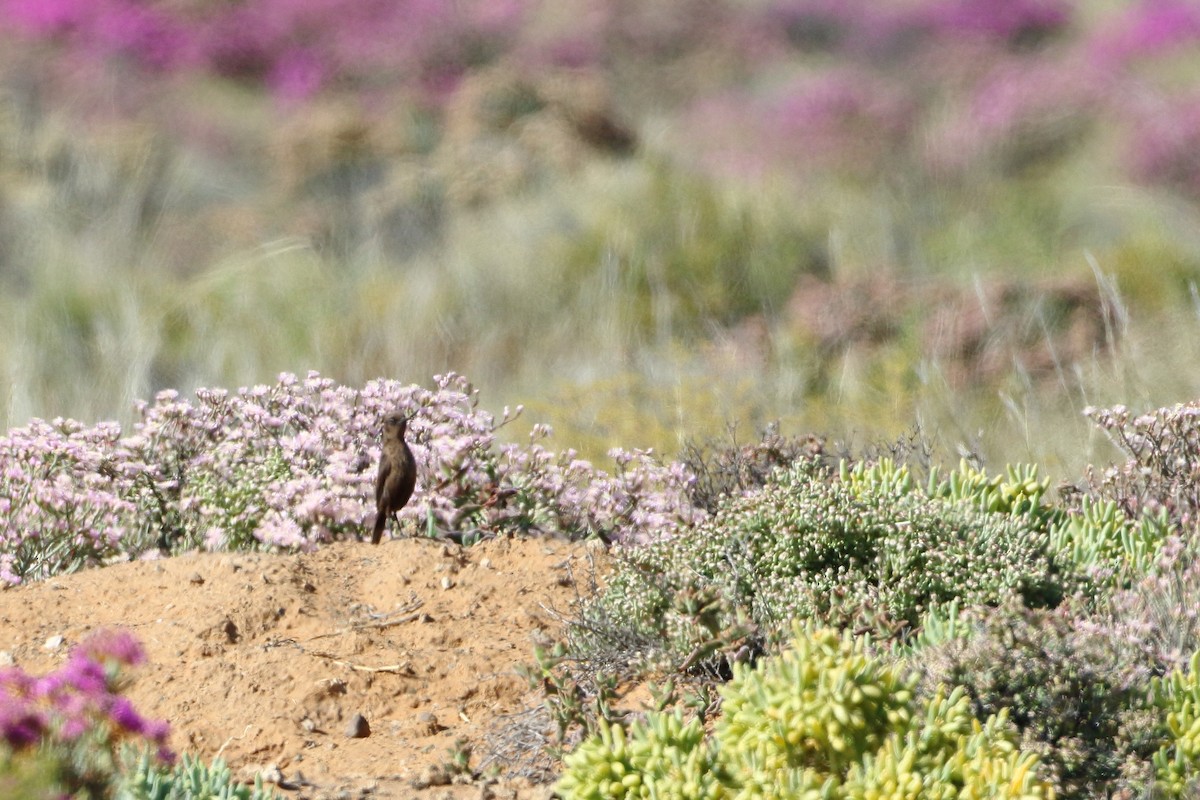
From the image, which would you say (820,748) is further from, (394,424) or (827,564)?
(394,424)

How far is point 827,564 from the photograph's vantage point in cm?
386

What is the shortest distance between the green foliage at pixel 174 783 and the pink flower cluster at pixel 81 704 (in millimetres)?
40

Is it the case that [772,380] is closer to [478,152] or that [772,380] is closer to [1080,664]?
[1080,664]

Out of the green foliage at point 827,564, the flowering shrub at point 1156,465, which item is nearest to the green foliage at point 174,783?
the green foliage at point 827,564

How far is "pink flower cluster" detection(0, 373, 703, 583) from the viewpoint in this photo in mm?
4824

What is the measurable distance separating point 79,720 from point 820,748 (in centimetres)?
140

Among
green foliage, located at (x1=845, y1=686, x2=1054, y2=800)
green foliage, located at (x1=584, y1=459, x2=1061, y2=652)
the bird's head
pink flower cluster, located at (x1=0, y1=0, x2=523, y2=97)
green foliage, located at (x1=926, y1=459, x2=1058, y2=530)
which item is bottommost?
green foliage, located at (x1=845, y1=686, x2=1054, y2=800)

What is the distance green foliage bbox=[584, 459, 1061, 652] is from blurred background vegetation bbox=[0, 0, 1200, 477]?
174 cm

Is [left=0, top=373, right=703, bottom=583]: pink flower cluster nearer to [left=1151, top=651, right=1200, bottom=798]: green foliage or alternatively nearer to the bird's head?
the bird's head

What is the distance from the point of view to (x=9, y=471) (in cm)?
498

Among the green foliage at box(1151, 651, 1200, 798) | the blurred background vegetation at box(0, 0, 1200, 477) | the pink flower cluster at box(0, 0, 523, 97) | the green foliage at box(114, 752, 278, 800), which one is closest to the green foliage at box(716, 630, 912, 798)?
the green foliage at box(1151, 651, 1200, 798)

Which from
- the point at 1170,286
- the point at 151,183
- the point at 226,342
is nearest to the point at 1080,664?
the point at 226,342

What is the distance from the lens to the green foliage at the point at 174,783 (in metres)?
2.78


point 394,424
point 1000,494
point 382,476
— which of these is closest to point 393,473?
point 382,476
